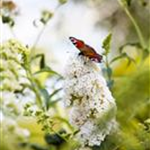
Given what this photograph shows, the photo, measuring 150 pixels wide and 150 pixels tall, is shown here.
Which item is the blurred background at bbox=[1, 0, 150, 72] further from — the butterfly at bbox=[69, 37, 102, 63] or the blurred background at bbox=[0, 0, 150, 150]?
the butterfly at bbox=[69, 37, 102, 63]

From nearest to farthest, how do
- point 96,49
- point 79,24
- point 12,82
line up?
point 12,82
point 96,49
point 79,24

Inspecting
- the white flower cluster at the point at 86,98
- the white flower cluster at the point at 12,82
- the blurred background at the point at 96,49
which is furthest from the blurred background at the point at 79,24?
the white flower cluster at the point at 86,98

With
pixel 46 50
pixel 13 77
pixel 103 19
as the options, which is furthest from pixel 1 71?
pixel 103 19

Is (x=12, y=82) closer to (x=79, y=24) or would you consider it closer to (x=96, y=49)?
(x=96, y=49)

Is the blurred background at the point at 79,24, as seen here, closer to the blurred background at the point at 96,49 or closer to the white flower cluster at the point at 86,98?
the blurred background at the point at 96,49

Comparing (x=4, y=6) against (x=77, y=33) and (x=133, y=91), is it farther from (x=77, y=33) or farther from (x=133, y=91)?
(x=77, y=33)

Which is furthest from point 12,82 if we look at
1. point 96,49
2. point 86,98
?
point 86,98

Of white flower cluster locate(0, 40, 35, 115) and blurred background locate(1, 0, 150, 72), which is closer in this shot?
white flower cluster locate(0, 40, 35, 115)

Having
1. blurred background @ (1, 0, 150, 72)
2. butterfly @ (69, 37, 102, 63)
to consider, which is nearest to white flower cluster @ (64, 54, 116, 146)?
butterfly @ (69, 37, 102, 63)
